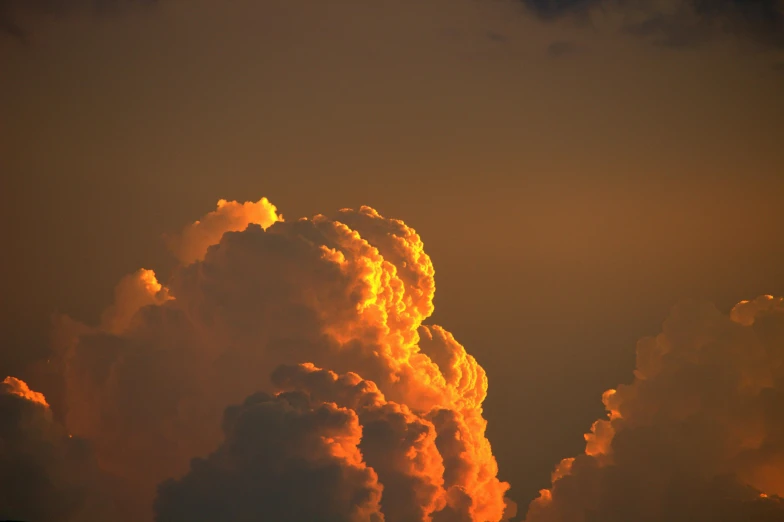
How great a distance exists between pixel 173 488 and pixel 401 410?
16.6 meters

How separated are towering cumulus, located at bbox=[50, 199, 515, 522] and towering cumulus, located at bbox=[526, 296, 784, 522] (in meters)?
10.7

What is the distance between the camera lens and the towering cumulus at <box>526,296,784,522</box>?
79312mm

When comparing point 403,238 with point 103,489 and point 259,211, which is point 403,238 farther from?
point 103,489

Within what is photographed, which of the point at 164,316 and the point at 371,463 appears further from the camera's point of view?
the point at 164,316

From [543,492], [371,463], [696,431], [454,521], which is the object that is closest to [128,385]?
[371,463]

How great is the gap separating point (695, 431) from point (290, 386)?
29.6 metres

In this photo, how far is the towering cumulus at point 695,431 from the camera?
79.3 metres

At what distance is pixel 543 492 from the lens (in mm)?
88000

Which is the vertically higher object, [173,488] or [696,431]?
[696,431]

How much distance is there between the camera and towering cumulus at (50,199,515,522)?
75312mm

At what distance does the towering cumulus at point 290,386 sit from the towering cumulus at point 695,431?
420 inches

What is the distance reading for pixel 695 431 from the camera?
8144 cm

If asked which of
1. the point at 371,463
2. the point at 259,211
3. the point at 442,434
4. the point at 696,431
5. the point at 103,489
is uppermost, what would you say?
the point at 259,211

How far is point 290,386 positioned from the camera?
7906 centimetres
